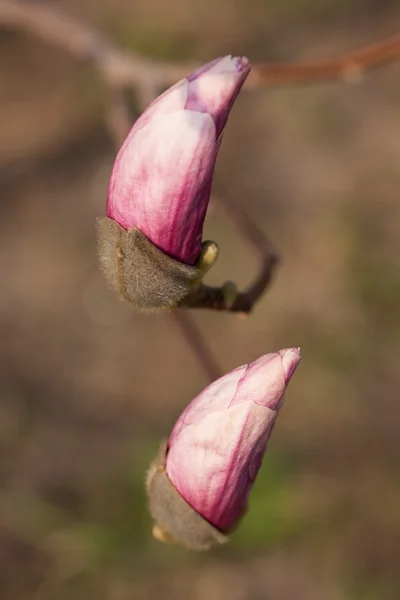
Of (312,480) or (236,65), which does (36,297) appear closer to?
(312,480)

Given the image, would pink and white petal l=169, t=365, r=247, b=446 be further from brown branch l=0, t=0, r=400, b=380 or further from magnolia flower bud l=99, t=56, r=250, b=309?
brown branch l=0, t=0, r=400, b=380

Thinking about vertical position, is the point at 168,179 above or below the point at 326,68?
below

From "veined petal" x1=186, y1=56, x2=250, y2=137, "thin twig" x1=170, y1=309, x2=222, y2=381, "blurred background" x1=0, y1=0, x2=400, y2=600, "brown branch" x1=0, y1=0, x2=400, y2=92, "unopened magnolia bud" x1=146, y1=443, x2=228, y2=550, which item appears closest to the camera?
"veined petal" x1=186, y1=56, x2=250, y2=137

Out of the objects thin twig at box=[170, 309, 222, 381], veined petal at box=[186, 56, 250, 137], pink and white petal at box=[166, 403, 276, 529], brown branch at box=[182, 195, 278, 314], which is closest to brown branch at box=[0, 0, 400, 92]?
brown branch at box=[182, 195, 278, 314]

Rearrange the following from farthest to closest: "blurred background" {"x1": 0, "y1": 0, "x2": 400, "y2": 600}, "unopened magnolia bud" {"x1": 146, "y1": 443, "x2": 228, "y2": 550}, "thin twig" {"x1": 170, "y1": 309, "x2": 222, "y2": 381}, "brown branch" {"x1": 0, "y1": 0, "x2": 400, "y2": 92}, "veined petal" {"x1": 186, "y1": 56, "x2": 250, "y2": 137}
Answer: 1. "blurred background" {"x1": 0, "y1": 0, "x2": 400, "y2": 600}
2. "brown branch" {"x1": 0, "y1": 0, "x2": 400, "y2": 92}
3. "thin twig" {"x1": 170, "y1": 309, "x2": 222, "y2": 381}
4. "unopened magnolia bud" {"x1": 146, "y1": 443, "x2": 228, "y2": 550}
5. "veined petal" {"x1": 186, "y1": 56, "x2": 250, "y2": 137}

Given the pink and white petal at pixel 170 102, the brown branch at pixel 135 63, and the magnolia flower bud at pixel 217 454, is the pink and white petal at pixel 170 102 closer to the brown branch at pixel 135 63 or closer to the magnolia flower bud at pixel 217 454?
the magnolia flower bud at pixel 217 454

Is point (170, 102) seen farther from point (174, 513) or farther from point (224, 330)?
point (224, 330)

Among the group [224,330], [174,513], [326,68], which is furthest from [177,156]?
[224,330]
